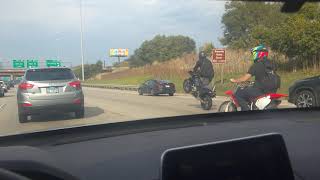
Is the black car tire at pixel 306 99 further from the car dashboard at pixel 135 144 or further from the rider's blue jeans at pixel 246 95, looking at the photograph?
the car dashboard at pixel 135 144

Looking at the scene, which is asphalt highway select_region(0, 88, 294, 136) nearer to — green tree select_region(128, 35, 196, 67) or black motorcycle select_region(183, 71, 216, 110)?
black motorcycle select_region(183, 71, 216, 110)

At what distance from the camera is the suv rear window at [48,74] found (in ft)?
50.0

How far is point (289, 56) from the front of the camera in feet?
20.4

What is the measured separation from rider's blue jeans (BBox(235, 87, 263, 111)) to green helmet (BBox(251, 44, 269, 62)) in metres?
0.98

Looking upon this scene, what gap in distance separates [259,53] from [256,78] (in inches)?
45.8

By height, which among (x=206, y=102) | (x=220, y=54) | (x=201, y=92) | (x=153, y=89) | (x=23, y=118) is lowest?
(x=153, y=89)

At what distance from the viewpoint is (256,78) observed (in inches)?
403

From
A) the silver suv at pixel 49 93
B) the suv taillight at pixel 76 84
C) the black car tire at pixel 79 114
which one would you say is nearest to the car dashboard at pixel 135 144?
the black car tire at pixel 79 114

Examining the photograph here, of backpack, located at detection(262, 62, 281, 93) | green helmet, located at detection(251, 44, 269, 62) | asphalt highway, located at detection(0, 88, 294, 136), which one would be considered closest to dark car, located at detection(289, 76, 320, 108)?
asphalt highway, located at detection(0, 88, 294, 136)

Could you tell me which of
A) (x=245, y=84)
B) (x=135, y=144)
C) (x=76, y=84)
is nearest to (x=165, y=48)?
(x=245, y=84)

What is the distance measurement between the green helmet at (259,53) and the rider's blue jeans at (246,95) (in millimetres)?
977

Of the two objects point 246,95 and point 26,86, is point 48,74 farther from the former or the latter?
point 246,95

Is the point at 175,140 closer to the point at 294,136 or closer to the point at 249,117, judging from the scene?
the point at 294,136

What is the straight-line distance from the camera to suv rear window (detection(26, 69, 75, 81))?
50.0 feet
